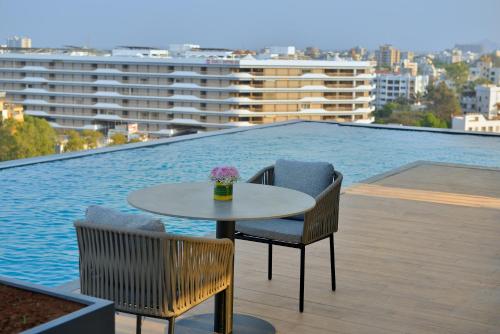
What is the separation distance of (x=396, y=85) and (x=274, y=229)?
49177 millimetres

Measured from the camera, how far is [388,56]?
62594 millimetres

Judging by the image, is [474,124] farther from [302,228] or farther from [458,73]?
[458,73]

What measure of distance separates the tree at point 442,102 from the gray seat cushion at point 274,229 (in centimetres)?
2837

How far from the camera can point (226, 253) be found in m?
2.81

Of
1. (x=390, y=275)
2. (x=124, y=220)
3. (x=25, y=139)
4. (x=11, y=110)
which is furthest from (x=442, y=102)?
(x=124, y=220)

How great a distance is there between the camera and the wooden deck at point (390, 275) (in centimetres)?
334

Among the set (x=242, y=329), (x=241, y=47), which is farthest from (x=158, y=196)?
(x=241, y=47)

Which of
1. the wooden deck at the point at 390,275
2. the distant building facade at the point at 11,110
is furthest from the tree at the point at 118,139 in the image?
the wooden deck at the point at 390,275

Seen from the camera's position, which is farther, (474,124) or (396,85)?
(396,85)

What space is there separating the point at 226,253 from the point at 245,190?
1.89ft

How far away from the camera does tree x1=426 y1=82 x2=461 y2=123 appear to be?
1309 inches

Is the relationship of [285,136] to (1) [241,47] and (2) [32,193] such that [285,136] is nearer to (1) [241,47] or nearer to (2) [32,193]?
(2) [32,193]

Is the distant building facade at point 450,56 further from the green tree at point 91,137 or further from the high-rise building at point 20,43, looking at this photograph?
the high-rise building at point 20,43

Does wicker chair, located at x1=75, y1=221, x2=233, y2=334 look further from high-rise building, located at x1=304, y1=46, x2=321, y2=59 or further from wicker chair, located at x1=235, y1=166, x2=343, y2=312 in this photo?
high-rise building, located at x1=304, y1=46, x2=321, y2=59
